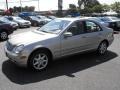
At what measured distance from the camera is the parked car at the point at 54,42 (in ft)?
19.0

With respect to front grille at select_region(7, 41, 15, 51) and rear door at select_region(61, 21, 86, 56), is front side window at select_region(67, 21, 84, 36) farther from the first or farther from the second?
front grille at select_region(7, 41, 15, 51)

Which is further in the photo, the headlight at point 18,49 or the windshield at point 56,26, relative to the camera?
the windshield at point 56,26

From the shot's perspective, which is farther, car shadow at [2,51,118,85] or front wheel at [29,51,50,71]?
front wheel at [29,51,50,71]

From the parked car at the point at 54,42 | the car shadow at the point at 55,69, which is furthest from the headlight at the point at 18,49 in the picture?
the car shadow at the point at 55,69

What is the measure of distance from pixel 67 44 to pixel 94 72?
125 centimetres

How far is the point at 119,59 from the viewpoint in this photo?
295 inches

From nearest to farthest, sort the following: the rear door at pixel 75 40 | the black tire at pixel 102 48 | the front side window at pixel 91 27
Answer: the rear door at pixel 75 40 → the front side window at pixel 91 27 → the black tire at pixel 102 48

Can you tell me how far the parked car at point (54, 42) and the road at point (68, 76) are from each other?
1.27ft

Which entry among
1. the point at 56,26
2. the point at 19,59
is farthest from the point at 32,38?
the point at 56,26

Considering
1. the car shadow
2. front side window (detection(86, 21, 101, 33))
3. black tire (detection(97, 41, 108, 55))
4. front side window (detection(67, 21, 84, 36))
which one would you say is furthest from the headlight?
black tire (detection(97, 41, 108, 55))

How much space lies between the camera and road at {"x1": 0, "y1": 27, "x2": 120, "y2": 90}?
16.5 feet

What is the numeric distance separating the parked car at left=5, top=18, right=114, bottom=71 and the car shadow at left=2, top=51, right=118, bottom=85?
0.99 ft

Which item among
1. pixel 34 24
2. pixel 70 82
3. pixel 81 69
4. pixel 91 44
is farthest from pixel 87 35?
pixel 34 24

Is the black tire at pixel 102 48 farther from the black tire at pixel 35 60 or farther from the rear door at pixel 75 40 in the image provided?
the black tire at pixel 35 60
